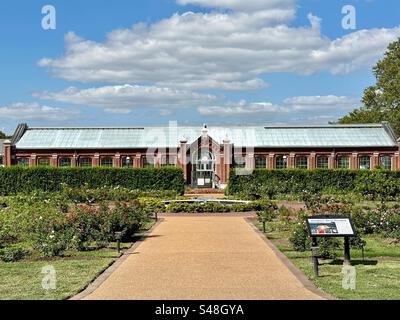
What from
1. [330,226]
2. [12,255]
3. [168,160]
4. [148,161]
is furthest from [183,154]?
[330,226]

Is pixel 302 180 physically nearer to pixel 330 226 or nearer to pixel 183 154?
pixel 183 154

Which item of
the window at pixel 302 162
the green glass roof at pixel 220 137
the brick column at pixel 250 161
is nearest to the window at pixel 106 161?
the green glass roof at pixel 220 137

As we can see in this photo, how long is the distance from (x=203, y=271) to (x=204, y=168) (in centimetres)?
3550

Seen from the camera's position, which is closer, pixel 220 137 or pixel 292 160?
pixel 292 160

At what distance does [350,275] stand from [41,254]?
7.59 m

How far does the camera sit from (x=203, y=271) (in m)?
12.8

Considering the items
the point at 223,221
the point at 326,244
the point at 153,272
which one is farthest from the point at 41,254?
the point at 223,221

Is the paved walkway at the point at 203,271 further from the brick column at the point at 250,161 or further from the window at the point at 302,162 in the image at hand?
the window at the point at 302,162

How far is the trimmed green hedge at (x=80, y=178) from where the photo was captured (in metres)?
41.2
